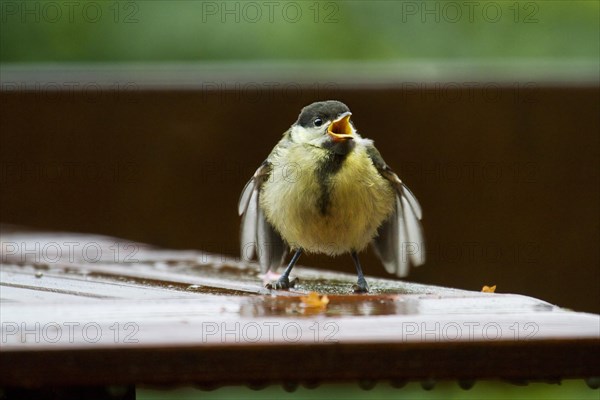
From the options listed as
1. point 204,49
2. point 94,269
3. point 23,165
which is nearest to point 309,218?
point 94,269

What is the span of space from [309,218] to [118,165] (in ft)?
6.05

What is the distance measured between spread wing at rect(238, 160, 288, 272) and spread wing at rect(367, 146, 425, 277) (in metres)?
0.20

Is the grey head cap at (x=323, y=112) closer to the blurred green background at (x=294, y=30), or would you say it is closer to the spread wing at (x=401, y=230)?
the spread wing at (x=401, y=230)

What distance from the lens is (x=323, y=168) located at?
1.82 meters

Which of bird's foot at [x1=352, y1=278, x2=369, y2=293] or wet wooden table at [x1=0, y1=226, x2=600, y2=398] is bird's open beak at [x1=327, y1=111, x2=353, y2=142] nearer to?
bird's foot at [x1=352, y1=278, x2=369, y2=293]

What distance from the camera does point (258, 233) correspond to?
196cm

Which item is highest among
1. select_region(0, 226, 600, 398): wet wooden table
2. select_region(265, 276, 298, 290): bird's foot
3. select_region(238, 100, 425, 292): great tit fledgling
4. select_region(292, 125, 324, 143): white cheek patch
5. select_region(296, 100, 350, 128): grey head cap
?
Answer: select_region(296, 100, 350, 128): grey head cap

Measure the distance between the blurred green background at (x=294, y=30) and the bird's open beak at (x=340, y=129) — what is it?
228cm

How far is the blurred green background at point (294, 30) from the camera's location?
13.4 ft

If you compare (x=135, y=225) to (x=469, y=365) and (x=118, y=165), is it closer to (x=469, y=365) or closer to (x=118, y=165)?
(x=118, y=165)

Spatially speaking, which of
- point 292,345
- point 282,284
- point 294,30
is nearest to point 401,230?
point 282,284

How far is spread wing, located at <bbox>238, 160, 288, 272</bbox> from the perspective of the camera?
1.94m

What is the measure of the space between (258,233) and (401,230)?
29 cm

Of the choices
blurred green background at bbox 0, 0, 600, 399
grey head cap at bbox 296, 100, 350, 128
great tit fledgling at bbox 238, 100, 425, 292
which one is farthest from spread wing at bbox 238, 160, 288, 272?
blurred green background at bbox 0, 0, 600, 399
